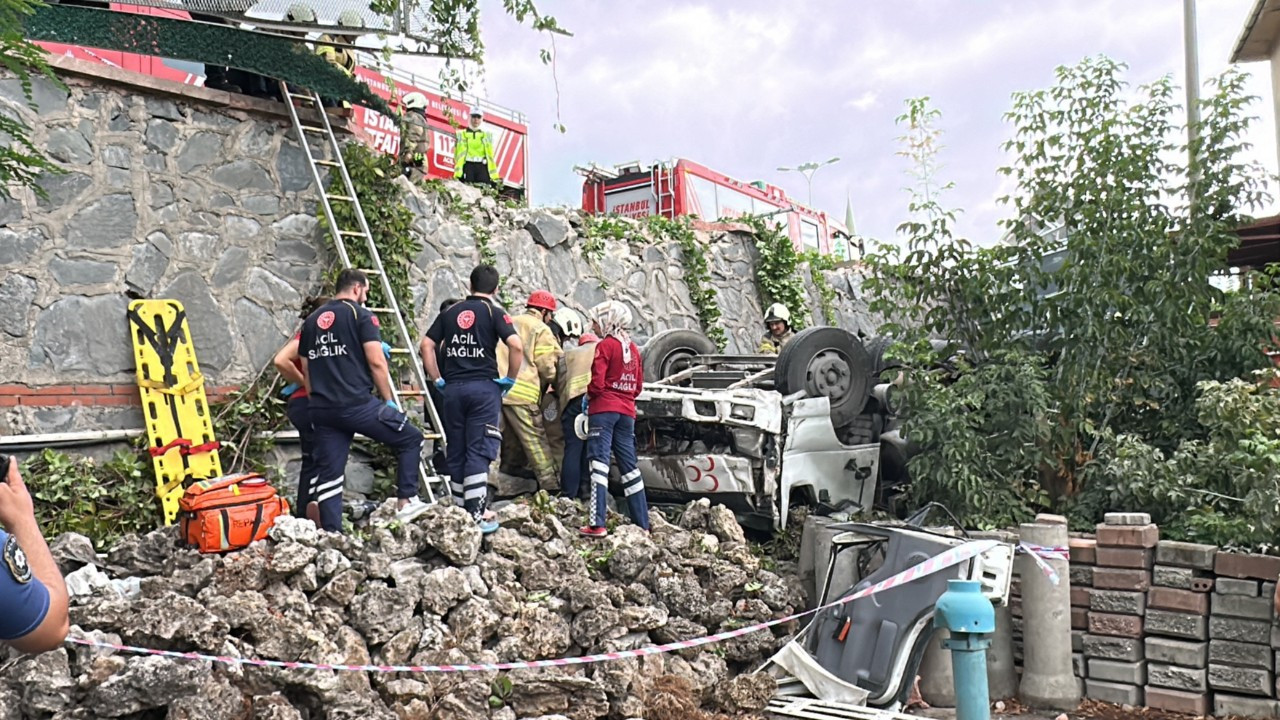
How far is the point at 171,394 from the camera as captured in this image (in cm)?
712

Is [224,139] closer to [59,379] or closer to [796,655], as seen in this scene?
[59,379]

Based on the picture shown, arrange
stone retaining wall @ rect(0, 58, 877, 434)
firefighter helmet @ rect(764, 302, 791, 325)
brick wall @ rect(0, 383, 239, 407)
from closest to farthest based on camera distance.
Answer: brick wall @ rect(0, 383, 239, 407)
stone retaining wall @ rect(0, 58, 877, 434)
firefighter helmet @ rect(764, 302, 791, 325)

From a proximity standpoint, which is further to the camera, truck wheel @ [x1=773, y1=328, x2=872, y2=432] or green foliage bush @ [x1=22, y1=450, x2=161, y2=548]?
truck wheel @ [x1=773, y1=328, x2=872, y2=432]

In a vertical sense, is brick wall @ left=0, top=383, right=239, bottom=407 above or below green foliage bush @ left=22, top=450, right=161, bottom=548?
above

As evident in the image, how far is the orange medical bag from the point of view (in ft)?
18.5

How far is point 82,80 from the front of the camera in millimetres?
7223

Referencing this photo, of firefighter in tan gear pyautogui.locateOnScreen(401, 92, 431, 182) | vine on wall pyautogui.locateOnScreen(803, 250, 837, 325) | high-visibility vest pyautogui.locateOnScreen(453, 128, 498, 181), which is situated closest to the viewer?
firefighter in tan gear pyautogui.locateOnScreen(401, 92, 431, 182)

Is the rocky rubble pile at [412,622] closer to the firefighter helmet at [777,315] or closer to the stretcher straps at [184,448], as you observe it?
the stretcher straps at [184,448]

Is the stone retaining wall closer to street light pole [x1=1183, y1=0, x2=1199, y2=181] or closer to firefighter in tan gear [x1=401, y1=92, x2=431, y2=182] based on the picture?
firefighter in tan gear [x1=401, y1=92, x2=431, y2=182]

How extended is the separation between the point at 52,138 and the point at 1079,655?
728cm

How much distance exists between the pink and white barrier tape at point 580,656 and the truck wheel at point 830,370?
196cm

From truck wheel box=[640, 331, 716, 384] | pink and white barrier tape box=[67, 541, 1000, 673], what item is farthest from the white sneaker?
truck wheel box=[640, 331, 716, 384]

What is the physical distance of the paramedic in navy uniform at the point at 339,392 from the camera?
6.20 m

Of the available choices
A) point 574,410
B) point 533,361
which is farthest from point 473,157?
point 574,410
